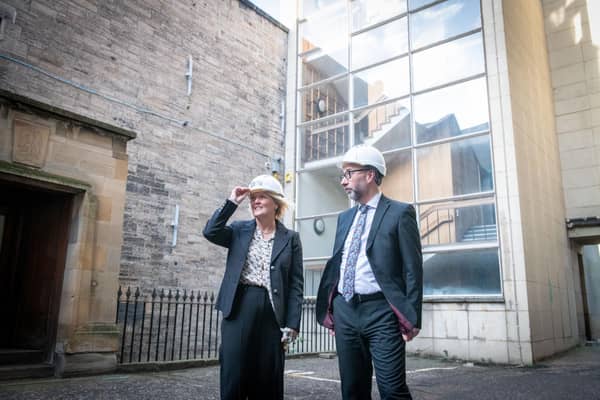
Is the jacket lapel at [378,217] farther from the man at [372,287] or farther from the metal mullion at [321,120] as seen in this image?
the metal mullion at [321,120]

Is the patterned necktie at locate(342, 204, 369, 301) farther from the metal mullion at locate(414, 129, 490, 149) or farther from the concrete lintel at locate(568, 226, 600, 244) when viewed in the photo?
the concrete lintel at locate(568, 226, 600, 244)

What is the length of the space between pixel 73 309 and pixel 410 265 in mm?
5142

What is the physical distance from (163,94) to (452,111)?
22.9ft

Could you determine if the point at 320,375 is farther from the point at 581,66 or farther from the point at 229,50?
the point at 581,66

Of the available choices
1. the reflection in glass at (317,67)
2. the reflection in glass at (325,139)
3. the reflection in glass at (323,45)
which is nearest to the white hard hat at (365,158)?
the reflection in glass at (325,139)

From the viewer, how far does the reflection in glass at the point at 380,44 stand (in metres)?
13.1

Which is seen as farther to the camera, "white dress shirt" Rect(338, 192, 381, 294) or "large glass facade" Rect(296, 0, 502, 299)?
"large glass facade" Rect(296, 0, 502, 299)

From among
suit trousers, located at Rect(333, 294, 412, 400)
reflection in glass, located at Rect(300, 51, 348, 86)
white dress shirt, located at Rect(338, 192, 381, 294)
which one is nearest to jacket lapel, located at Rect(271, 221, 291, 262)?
white dress shirt, located at Rect(338, 192, 381, 294)

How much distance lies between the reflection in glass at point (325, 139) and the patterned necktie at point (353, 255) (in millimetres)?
10804

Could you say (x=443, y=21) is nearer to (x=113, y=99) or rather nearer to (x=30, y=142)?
(x=113, y=99)

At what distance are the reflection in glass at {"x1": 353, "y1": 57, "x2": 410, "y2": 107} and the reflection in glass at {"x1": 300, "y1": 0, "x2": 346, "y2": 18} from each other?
2678 mm

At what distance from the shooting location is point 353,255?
9.70 feet

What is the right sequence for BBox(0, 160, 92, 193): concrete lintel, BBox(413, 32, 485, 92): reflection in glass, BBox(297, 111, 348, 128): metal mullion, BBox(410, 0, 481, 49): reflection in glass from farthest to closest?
BBox(297, 111, 348, 128): metal mullion
BBox(410, 0, 481, 49): reflection in glass
BBox(413, 32, 485, 92): reflection in glass
BBox(0, 160, 92, 193): concrete lintel

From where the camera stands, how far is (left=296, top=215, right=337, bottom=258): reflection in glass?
535 inches
